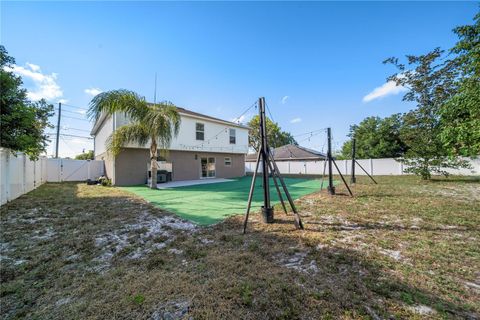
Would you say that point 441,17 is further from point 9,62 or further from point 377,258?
point 9,62

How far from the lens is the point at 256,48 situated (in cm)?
1004

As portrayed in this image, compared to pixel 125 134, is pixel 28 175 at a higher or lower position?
lower

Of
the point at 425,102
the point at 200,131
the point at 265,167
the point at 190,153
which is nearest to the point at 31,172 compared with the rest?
the point at 190,153

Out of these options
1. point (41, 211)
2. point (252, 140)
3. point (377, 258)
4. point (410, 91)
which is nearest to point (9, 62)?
point (41, 211)

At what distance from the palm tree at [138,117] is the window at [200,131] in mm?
3888

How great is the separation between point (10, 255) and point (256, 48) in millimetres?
11072

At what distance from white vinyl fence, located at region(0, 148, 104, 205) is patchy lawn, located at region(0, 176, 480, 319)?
2488mm

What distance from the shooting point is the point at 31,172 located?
32.0 feet

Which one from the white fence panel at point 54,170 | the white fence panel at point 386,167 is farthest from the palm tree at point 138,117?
the white fence panel at point 386,167

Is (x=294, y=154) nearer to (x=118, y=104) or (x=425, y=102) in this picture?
(x=425, y=102)

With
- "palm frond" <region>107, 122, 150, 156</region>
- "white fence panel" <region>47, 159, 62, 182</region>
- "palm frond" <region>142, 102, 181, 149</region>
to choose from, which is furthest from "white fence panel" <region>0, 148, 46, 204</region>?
"white fence panel" <region>47, 159, 62, 182</region>

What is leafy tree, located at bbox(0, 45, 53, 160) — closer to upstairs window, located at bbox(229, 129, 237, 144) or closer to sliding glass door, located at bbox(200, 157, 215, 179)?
sliding glass door, located at bbox(200, 157, 215, 179)

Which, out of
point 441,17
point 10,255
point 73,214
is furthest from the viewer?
point 441,17

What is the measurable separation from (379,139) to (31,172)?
86.3ft
